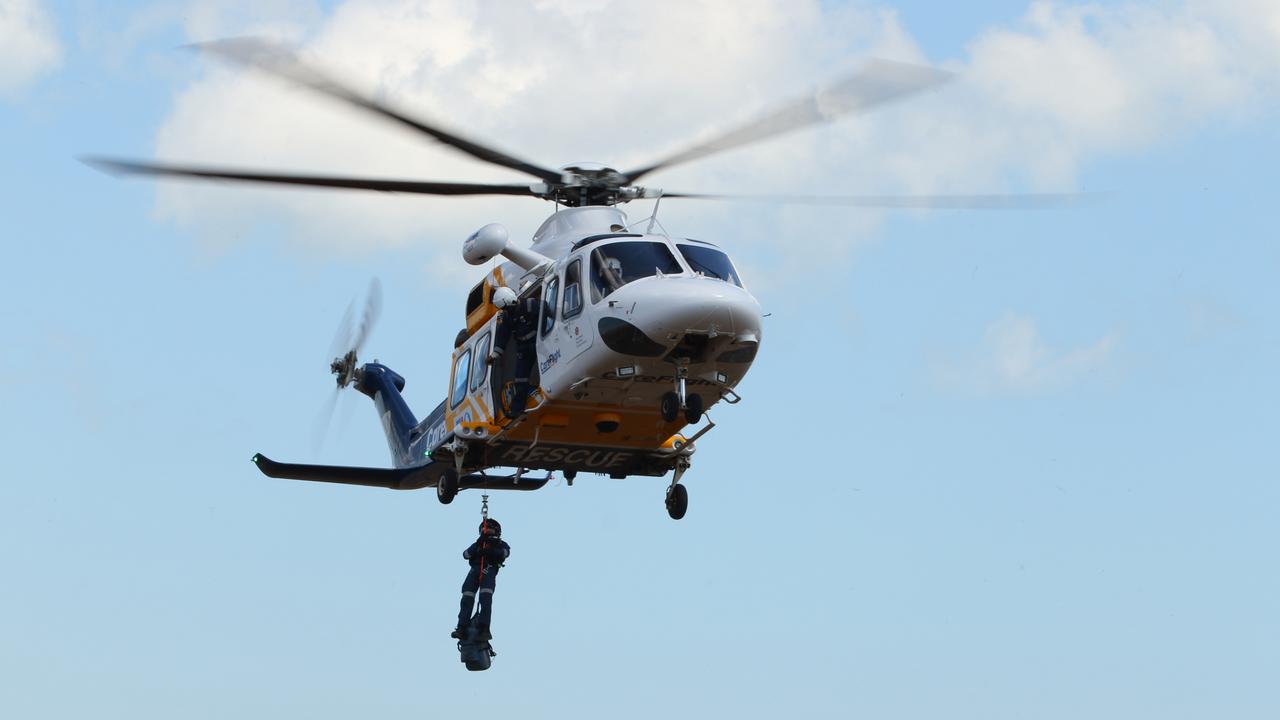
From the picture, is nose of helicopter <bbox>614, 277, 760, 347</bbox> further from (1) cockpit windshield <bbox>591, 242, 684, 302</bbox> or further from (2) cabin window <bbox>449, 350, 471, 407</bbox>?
(2) cabin window <bbox>449, 350, 471, 407</bbox>

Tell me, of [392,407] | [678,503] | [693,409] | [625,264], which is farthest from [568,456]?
[392,407]

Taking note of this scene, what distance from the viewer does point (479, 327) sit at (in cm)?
2364

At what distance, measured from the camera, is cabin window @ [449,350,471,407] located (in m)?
23.7

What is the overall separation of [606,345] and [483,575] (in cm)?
544

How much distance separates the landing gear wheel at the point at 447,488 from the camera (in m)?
23.8


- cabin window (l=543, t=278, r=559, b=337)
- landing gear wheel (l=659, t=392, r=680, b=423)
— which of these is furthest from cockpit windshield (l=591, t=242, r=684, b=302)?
landing gear wheel (l=659, t=392, r=680, b=423)

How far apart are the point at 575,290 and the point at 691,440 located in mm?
2974

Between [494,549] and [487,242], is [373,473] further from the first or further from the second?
[487,242]

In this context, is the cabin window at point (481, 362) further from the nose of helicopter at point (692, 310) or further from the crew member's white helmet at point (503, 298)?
the nose of helicopter at point (692, 310)

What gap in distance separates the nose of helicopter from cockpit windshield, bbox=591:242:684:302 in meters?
0.35

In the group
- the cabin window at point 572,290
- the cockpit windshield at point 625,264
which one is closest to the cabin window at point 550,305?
the cabin window at point 572,290

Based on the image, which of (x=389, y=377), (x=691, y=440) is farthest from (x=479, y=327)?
(x=389, y=377)

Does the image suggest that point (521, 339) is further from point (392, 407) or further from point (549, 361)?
point (392, 407)

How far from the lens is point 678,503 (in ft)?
74.9
